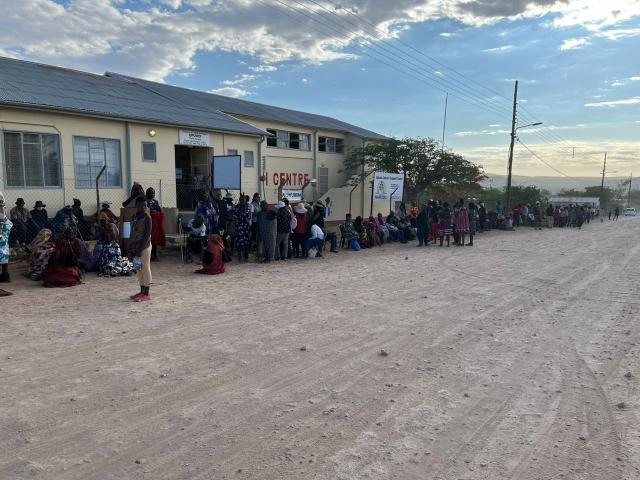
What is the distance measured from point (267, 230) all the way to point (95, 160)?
635 cm

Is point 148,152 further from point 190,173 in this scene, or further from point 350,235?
point 350,235

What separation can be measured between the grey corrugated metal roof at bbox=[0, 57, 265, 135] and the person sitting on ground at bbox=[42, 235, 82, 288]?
5.70m

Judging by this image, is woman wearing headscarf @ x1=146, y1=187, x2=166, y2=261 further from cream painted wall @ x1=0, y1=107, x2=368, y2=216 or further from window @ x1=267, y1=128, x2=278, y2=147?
window @ x1=267, y1=128, x2=278, y2=147

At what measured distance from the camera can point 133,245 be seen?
7879mm

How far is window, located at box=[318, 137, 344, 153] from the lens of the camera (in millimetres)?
28263

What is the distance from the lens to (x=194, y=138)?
17.8m

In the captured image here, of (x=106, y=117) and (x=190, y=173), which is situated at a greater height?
(x=106, y=117)

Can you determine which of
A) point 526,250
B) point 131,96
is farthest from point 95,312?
point 526,250

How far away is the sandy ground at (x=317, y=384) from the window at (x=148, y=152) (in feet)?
26.6

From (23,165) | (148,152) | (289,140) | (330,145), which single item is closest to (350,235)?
(148,152)

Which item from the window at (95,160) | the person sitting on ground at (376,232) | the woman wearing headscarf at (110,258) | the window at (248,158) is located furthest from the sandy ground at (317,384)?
the window at (248,158)

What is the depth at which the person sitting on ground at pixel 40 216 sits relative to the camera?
12.5 m

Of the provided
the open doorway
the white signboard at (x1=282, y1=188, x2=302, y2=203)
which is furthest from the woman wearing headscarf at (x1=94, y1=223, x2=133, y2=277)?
the open doorway

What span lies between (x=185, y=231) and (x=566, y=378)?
1017 centimetres
